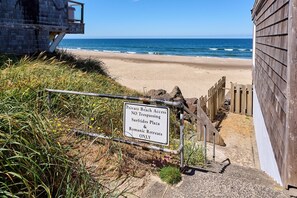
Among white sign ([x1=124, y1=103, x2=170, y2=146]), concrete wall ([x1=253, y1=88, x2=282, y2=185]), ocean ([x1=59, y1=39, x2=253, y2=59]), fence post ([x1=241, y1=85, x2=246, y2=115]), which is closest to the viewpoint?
white sign ([x1=124, y1=103, x2=170, y2=146])

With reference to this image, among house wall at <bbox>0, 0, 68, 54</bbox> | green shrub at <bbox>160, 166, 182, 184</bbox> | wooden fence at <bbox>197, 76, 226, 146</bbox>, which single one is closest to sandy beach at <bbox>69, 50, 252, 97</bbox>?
wooden fence at <bbox>197, 76, 226, 146</bbox>

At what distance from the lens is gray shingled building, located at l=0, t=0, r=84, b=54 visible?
11.6m

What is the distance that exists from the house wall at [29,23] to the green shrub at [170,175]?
10.3 m

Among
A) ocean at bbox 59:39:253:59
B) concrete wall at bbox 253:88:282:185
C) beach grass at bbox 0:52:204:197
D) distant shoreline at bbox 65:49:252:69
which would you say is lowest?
concrete wall at bbox 253:88:282:185

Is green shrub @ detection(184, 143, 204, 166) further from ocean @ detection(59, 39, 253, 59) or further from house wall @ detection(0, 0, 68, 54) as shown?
ocean @ detection(59, 39, 253, 59)

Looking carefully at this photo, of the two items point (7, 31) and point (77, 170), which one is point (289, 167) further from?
point (7, 31)

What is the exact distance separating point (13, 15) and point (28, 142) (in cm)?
1062

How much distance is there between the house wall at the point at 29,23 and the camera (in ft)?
37.8

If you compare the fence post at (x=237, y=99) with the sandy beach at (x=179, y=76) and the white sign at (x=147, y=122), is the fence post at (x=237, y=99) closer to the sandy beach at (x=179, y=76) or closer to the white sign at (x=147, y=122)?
the sandy beach at (x=179, y=76)

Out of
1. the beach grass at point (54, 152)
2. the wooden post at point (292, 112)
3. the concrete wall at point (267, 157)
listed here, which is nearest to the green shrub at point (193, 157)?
the beach grass at point (54, 152)

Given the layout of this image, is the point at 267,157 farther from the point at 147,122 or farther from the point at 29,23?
the point at 29,23

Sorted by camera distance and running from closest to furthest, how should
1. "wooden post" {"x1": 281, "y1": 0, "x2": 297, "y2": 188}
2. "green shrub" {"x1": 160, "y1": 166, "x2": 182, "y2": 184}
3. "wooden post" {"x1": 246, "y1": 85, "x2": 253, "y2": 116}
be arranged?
1. "wooden post" {"x1": 281, "y1": 0, "x2": 297, "y2": 188}
2. "green shrub" {"x1": 160, "y1": 166, "x2": 182, "y2": 184}
3. "wooden post" {"x1": 246, "y1": 85, "x2": 253, "y2": 116}

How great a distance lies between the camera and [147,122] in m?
3.58

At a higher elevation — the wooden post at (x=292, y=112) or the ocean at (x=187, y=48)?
the ocean at (x=187, y=48)
